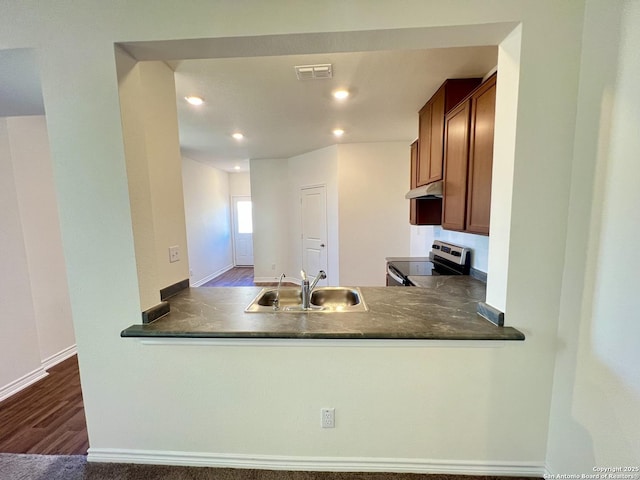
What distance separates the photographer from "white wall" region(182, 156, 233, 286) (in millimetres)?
5074

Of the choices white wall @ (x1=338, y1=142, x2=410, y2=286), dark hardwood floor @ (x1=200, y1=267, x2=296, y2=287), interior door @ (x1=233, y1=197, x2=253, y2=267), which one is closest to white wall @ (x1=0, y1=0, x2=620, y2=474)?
white wall @ (x1=338, y1=142, x2=410, y2=286)

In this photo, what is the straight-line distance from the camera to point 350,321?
1.41m

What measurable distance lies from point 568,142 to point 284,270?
5.03 m

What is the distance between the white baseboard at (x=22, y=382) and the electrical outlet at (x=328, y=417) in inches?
108

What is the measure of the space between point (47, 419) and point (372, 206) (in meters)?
4.16

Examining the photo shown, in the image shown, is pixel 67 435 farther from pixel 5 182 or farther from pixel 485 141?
pixel 485 141

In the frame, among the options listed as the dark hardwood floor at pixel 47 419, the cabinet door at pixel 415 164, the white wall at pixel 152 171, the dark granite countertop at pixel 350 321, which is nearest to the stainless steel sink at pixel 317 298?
the dark granite countertop at pixel 350 321

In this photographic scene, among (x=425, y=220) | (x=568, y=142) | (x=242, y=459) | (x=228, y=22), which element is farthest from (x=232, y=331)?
(x=425, y=220)

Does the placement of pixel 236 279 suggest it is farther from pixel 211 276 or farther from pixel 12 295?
pixel 12 295

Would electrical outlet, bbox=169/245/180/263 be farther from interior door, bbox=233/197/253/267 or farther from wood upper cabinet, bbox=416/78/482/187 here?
interior door, bbox=233/197/253/267

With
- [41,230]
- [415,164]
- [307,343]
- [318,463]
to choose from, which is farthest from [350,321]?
[41,230]

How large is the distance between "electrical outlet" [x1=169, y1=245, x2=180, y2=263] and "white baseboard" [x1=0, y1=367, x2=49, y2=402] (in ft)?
6.28

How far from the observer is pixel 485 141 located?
1.67 m

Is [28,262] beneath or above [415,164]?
beneath
